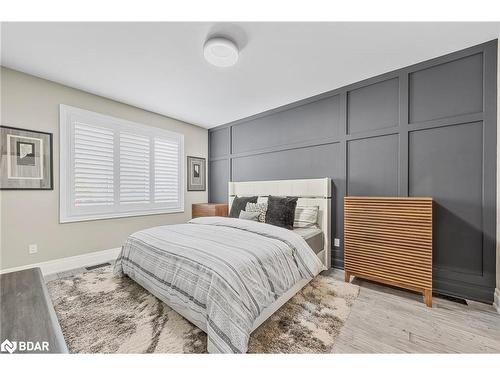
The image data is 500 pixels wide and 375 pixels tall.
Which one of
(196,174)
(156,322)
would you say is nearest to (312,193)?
(156,322)

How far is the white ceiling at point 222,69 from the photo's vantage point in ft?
6.29

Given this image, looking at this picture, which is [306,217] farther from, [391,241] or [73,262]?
[73,262]

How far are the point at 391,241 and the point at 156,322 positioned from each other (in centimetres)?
235

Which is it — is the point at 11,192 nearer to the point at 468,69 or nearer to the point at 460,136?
the point at 460,136

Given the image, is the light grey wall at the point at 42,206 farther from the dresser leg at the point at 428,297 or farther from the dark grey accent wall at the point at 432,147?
the dresser leg at the point at 428,297

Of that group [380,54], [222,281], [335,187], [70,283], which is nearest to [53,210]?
[70,283]

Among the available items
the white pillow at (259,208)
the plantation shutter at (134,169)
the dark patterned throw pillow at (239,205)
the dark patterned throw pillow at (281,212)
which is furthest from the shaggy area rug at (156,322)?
the plantation shutter at (134,169)

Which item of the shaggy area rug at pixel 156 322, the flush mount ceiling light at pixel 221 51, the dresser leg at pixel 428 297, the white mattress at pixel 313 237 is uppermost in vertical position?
the flush mount ceiling light at pixel 221 51

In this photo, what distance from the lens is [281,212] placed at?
9.47 ft

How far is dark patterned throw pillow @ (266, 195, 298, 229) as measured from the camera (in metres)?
2.85

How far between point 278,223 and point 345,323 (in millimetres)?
1308

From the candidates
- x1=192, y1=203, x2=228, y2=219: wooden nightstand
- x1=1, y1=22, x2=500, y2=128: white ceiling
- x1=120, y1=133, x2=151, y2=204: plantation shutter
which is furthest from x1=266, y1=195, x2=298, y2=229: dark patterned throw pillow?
x1=120, y1=133, x2=151, y2=204: plantation shutter

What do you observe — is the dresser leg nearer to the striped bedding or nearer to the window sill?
the striped bedding

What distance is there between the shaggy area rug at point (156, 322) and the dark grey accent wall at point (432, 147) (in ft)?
3.71
